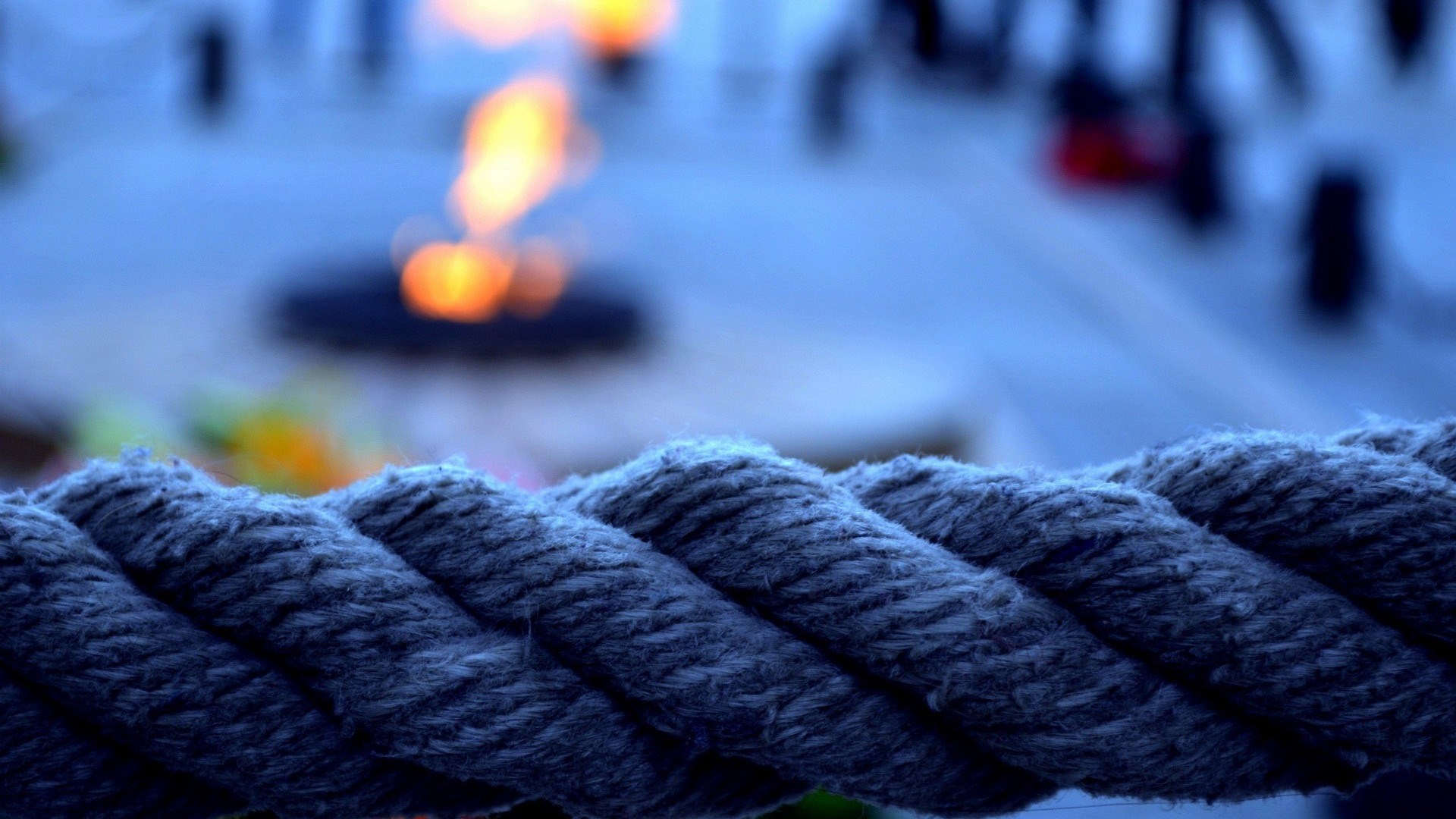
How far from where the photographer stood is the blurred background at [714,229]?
4.55 meters

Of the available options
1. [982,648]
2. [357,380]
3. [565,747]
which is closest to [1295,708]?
[982,648]

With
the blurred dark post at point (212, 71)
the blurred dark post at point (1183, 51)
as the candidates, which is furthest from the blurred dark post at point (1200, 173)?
the blurred dark post at point (212, 71)

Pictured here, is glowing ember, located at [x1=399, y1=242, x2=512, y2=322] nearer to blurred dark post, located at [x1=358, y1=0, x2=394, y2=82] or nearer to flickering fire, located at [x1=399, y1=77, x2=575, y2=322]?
flickering fire, located at [x1=399, y1=77, x2=575, y2=322]

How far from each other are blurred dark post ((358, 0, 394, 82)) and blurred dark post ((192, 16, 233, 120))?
2.07m

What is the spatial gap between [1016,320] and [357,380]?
4821mm

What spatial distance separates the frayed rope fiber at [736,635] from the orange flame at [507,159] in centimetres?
471

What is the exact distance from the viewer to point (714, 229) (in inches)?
417

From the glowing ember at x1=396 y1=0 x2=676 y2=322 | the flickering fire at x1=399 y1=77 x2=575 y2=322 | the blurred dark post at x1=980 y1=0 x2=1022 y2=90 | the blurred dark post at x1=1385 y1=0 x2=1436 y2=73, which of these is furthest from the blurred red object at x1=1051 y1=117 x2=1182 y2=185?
the flickering fire at x1=399 y1=77 x2=575 y2=322

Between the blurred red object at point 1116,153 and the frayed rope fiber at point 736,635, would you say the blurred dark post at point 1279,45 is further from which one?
the frayed rope fiber at point 736,635

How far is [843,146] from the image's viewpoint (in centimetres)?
1381

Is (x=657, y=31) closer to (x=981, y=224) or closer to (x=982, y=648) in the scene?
(x=981, y=224)

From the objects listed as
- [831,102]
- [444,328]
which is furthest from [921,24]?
[444,328]

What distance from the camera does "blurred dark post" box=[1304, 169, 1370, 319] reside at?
25.8ft

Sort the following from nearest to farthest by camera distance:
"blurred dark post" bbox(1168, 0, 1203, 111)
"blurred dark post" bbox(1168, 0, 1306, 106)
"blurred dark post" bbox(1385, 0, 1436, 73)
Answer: "blurred dark post" bbox(1168, 0, 1203, 111) → "blurred dark post" bbox(1168, 0, 1306, 106) → "blurred dark post" bbox(1385, 0, 1436, 73)
